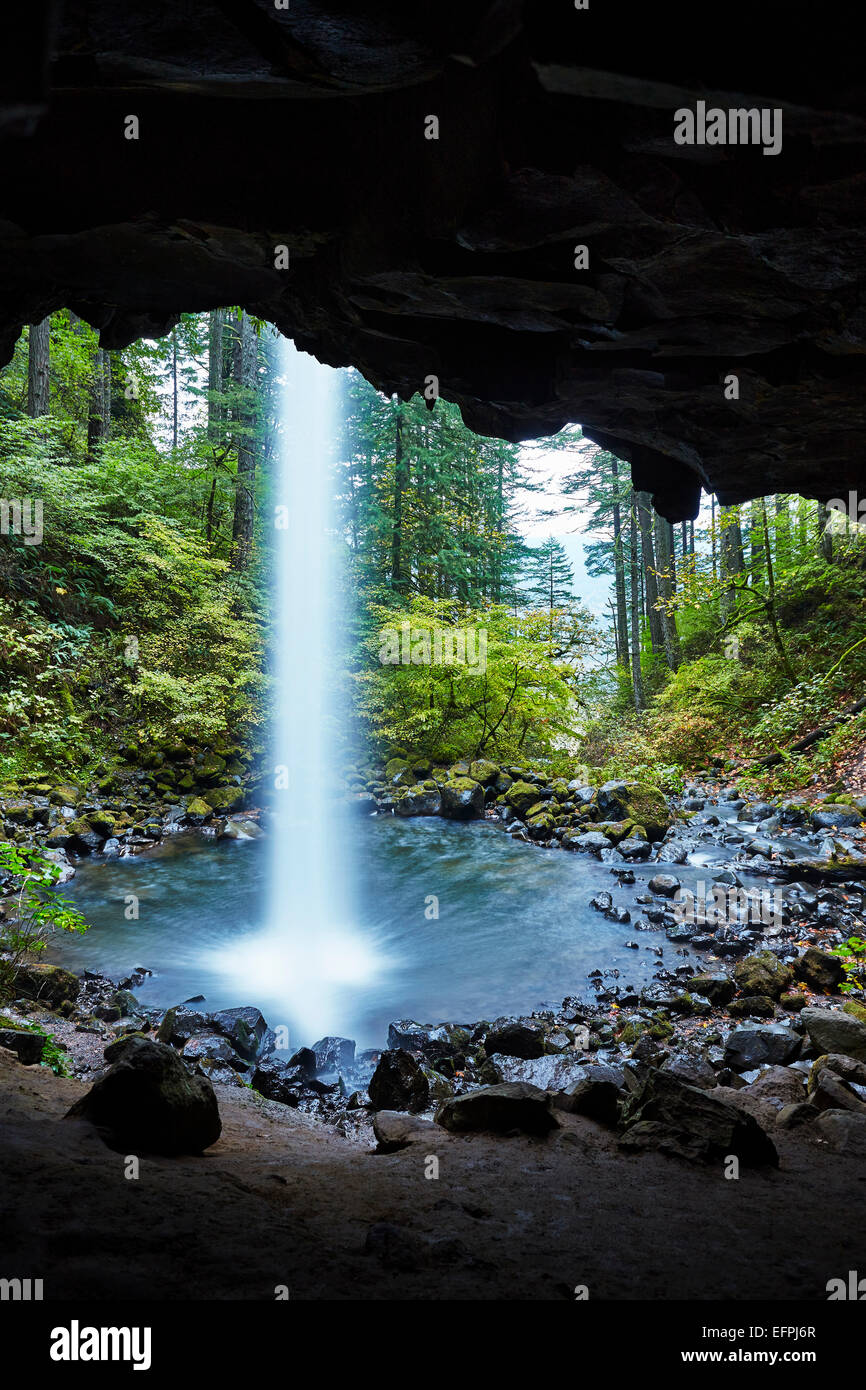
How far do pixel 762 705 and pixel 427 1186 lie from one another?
14.8 meters

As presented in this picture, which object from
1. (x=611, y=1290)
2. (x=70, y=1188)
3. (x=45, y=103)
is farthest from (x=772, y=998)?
(x=45, y=103)

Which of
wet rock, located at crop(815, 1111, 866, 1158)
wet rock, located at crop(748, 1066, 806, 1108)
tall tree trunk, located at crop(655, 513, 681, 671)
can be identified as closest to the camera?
wet rock, located at crop(815, 1111, 866, 1158)

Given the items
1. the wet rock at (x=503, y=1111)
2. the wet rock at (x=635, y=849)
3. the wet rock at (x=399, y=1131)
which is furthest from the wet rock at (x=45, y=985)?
the wet rock at (x=635, y=849)

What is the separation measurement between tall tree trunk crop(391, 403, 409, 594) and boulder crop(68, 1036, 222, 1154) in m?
18.1

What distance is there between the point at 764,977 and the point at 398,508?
17.5m

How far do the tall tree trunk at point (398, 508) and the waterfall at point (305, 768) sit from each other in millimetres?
2022

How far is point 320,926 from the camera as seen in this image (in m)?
9.32

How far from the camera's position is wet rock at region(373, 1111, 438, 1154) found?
363cm

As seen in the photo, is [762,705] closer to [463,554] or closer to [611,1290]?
[463,554]

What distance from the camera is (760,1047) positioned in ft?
15.8

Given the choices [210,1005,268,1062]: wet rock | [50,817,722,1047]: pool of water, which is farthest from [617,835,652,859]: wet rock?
[210,1005,268,1062]: wet rock

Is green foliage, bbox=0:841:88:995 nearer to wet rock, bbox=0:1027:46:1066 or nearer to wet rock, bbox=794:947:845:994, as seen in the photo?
wet rock, bbox=0:1027:46:1066

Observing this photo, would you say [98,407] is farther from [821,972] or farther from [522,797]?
[821,972]

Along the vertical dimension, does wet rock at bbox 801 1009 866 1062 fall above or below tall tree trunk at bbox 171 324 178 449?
below
